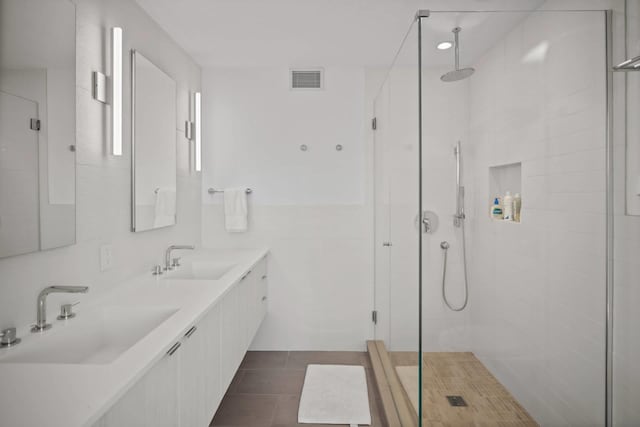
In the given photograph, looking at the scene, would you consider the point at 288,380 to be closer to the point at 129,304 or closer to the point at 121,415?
the point at 129,304

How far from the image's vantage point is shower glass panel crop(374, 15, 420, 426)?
5.88 ft

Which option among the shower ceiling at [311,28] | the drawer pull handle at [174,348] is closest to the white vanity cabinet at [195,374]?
the drawer pull handle at [174,348]

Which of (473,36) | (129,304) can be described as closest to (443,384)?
(129,304)

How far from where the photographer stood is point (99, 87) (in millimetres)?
1772

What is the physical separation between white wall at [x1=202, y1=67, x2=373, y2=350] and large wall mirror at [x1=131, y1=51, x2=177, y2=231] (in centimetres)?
69

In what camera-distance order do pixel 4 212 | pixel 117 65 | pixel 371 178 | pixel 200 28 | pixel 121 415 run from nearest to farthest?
pixel 121 415 < pixel 4 212 < pixel 117 65 < pixel 200 28 < pixel 371 178

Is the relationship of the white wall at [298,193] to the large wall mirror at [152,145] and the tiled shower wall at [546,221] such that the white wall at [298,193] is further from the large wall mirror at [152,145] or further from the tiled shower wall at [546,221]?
the tiled shower wall at [546,221]

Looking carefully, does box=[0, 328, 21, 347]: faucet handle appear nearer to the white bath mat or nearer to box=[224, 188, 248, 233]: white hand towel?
the white bath mat

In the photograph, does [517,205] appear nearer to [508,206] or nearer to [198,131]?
[508,206]

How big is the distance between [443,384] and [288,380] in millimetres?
1472

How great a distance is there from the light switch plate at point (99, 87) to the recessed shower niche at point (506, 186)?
6.11 ft

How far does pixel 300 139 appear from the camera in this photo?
3273 millimetres

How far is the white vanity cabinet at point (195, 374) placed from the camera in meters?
1.03

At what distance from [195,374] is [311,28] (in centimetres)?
220
